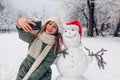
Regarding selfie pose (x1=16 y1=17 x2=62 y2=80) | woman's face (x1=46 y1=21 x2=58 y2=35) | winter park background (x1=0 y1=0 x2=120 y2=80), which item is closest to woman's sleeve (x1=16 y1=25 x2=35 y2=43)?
selfie pose (x1=16 y1=17 x2=62 y2=80)

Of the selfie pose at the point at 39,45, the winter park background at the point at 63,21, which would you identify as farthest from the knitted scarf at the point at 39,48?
the winter park background at the point at 63,21

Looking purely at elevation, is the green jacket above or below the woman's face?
below

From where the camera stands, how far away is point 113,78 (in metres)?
4.95

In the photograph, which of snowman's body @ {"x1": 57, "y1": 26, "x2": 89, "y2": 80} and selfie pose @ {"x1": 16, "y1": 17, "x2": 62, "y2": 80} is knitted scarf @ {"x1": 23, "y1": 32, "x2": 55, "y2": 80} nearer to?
selfie pose @ {"x1": 16, "y1": 17, "x2": 62, "y2": 80}

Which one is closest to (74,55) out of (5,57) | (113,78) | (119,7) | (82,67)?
(82,67)

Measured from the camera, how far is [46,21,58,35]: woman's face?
354 cm

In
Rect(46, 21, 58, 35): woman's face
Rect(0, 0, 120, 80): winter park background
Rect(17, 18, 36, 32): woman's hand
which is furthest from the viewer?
Rect(0, 0, 120, 80): winter park background

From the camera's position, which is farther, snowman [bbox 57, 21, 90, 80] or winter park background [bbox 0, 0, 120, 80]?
winter park background [bbox 0, 0, 120, 80]

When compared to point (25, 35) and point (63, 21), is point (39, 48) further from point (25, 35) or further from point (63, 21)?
point (63, 21)

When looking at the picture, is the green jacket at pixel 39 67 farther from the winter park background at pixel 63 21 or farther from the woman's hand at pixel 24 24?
the winter park background at pixel 63 21

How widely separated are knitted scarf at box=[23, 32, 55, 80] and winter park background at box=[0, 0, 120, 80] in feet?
2.90

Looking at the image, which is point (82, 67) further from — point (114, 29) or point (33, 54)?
point (114, 29)

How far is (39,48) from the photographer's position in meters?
3.55

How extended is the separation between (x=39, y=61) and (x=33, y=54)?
0.12m
